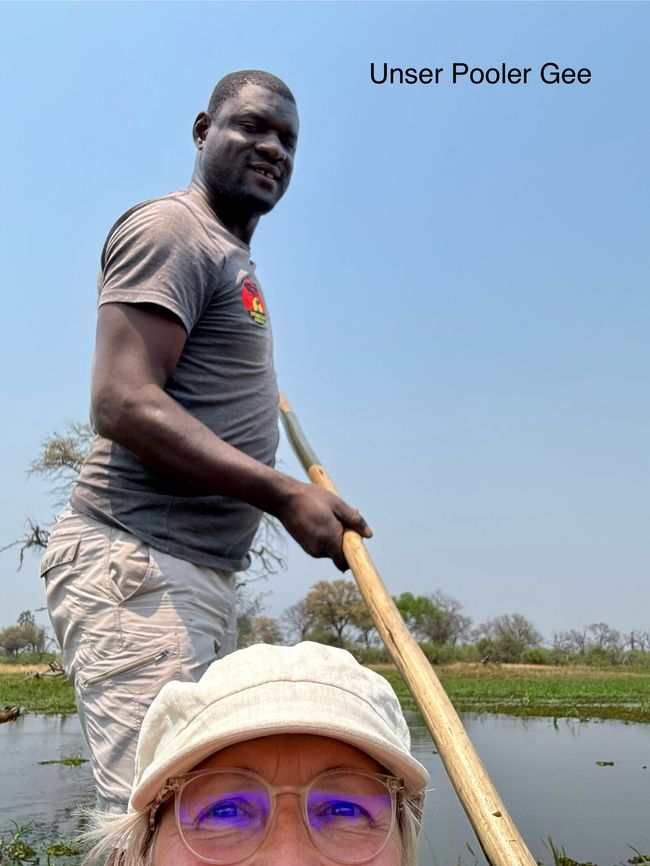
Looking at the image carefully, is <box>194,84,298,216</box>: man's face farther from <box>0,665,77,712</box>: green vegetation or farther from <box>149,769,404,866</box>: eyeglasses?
<box>0,665,77,712</box>: green vegetation

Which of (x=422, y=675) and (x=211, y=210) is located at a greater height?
(x=211, y=210)

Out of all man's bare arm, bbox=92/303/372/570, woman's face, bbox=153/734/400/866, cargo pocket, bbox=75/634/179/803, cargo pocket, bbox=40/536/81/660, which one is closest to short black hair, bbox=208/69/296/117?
man's bare arm, bbox=92/303/372/570

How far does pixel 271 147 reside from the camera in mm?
2449

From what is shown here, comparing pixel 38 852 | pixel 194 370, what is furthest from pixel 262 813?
pixel 38 852

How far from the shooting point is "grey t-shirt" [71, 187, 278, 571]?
6.96 feet

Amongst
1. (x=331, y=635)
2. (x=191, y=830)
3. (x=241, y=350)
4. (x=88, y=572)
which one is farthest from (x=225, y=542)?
(x=331, y=635)

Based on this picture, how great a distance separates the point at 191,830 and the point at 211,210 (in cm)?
173

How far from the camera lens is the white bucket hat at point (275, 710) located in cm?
107

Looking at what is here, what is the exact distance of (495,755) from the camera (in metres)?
5.82

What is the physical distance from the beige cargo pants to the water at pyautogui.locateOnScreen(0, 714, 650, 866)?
1924 mm

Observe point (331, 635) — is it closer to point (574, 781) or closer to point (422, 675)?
point (574, 781)

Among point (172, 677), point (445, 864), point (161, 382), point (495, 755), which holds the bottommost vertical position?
point (495, 755)

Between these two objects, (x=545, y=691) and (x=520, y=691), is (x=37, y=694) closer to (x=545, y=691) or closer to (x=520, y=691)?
(x=520, y=691)

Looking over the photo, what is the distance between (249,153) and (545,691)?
11.9 m
